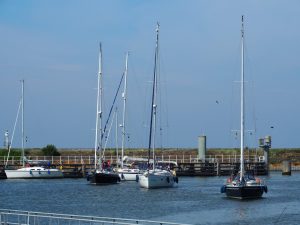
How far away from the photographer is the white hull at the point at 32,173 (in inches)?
4481

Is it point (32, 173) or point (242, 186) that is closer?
point (242, 186)

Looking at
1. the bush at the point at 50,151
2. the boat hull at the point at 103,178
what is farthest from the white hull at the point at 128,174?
the bush at the point at 50,151

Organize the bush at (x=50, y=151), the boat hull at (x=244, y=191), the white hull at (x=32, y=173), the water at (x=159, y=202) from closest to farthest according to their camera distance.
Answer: the water at (x=159, y=202) → the boat hull at (x=244, y=191) → the white hull at (x=32, y=173) → the bush at (x=50, y=151)

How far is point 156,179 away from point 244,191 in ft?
61.8

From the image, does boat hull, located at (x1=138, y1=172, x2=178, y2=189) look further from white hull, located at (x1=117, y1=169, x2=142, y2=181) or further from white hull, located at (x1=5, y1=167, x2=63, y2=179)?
white hull, located at (x1=5, y1=167, x2=63, y2=179)

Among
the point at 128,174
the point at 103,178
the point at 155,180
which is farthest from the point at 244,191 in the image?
the point at 128,174

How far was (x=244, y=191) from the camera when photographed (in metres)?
70.7

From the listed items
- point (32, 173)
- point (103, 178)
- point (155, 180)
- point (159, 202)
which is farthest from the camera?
point (32, 173)

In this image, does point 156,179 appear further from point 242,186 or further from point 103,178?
point 242,186

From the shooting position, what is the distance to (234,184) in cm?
7244

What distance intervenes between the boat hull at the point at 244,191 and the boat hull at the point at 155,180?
1533cm

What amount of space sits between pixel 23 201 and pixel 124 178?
3094 centimetres

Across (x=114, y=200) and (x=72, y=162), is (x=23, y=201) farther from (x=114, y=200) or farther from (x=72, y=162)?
(x=72, y=162)

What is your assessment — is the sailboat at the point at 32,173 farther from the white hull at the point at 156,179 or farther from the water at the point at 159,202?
the white hull at the point at 156,179
